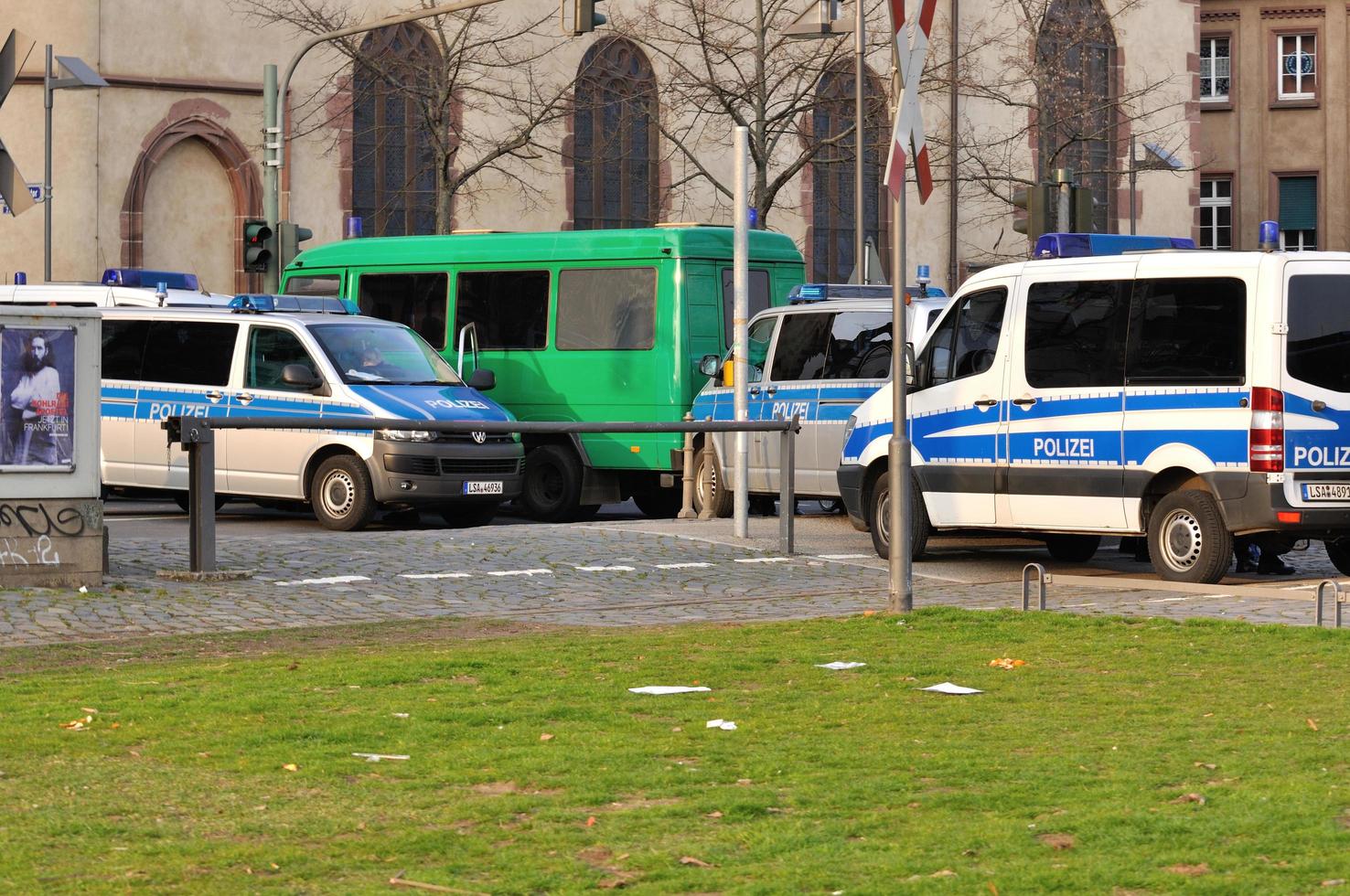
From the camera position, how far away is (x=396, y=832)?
235 inches

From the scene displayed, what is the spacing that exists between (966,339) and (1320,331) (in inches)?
103

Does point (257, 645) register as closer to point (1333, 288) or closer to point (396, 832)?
point (396, 832)

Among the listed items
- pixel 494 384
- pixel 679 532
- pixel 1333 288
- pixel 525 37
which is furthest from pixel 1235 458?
pixel 525 37

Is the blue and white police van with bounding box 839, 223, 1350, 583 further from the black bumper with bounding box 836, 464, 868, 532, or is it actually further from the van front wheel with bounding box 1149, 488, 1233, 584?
the black bumper with bounding box 836, 464, 868, 532

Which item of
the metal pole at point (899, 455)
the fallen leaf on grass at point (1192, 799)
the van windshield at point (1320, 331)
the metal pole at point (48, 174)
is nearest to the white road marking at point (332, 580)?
the metal pole at point (899, 455)

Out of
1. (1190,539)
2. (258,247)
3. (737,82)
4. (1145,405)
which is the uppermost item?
(737,82)

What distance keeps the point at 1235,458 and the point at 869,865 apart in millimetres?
8059

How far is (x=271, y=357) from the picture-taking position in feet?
61.9

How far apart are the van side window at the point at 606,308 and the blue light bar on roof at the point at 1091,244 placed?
5.95 metres

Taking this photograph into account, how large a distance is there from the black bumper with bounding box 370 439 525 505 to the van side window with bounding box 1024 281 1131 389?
5.94 m

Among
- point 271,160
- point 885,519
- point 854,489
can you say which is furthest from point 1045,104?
point 885,519

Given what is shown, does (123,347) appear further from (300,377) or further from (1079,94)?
(1079,94)

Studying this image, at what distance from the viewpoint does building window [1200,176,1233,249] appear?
52094 mm

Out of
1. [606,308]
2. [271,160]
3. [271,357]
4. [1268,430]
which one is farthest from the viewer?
[271,160]
